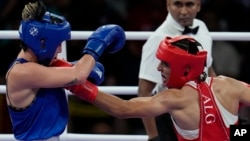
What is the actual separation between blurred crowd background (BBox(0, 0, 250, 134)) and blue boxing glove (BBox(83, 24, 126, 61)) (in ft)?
5.96

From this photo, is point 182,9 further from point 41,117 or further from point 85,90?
point 41,117

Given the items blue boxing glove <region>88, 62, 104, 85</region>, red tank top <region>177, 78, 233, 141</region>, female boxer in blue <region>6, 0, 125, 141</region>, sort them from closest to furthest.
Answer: female boxer in blue <region>6, 0, 125, 141</region>
red tank top <region>177, 78, 233, 141</region>
blue boxing glove <region>88, 62, 104, 85</region>

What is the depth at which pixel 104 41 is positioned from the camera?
4.20m

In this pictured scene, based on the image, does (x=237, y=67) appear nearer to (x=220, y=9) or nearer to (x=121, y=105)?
(x=220, y=9)

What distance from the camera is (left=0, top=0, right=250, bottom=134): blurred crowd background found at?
632cm

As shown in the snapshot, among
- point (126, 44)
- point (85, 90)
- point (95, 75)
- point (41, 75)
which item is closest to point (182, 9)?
point (95, 75)

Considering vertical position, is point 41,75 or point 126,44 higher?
point 41,75

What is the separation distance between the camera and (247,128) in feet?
14.4

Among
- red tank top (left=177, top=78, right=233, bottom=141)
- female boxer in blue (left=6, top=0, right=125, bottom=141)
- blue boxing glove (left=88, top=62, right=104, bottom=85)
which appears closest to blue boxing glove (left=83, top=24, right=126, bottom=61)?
female boxer in blue (left=6, top=0, right=125, bottom=141)

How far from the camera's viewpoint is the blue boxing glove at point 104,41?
4.17 metres

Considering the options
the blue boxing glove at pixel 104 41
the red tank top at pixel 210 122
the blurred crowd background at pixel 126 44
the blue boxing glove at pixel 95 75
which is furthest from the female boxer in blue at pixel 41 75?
the blurred crowd background at pixel 126 44

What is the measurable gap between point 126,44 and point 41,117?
7.86 ft

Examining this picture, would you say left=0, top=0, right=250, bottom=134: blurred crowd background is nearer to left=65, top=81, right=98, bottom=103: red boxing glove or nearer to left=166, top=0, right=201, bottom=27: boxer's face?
left=166, top=0, right=201, bottom=27: boxer's face

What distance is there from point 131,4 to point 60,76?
9.29ft
